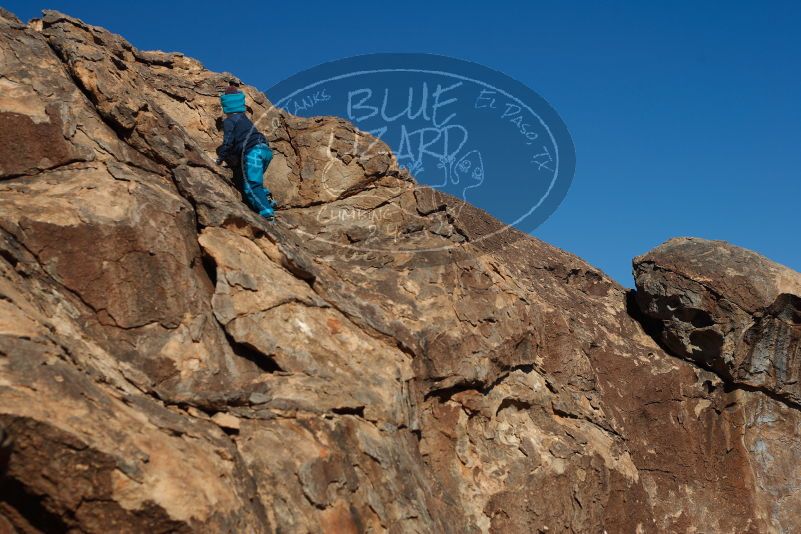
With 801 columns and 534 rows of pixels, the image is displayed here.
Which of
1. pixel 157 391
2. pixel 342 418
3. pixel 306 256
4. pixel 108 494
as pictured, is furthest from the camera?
pixel 306 256

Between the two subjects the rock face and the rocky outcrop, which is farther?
the rocky outcrop

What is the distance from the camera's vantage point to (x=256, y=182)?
9.54 meters

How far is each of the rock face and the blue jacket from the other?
0.48 metres

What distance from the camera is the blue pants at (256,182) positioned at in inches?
373

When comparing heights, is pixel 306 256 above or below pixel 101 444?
above

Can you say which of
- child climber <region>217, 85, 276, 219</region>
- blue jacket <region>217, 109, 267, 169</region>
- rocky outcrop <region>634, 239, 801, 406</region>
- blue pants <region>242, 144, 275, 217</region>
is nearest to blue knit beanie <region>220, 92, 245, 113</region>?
child climber <region>217, 85, 276, 219</region>

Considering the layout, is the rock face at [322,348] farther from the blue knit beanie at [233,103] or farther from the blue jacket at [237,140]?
the blue knit beanie at [233,103]

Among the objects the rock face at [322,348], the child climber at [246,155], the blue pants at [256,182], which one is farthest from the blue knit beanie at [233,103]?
the rock face at [322,348]

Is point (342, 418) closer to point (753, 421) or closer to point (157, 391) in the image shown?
point (157, 391)

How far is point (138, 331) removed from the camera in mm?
7043

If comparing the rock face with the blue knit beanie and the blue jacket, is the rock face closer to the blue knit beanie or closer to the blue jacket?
the blue jacket

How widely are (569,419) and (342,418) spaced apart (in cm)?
394

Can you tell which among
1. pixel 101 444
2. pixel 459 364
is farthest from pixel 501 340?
pixel 101 444

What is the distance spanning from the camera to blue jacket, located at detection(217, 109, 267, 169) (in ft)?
31.8
